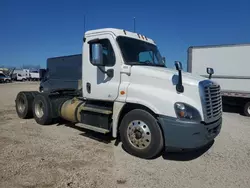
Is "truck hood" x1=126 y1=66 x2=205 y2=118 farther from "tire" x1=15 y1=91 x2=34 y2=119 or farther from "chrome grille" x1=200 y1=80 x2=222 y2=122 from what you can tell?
"tire" x1=15 y1=91 x2=34 y2=119

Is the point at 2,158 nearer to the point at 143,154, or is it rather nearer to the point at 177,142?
the point at 143,154

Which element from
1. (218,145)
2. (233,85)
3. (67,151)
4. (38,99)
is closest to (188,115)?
(218,145)

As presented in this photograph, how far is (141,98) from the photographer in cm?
482

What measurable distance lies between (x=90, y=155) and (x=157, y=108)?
1.82 m

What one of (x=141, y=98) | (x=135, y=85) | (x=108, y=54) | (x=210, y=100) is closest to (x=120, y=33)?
(x=108, y=54)

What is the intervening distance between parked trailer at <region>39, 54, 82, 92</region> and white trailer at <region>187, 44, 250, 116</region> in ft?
22.6

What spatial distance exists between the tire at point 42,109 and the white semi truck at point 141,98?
1305 millimetres

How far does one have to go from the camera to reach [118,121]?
17.4 ft

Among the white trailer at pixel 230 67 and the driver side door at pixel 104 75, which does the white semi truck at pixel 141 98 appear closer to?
the driver side door at pixel 104 75

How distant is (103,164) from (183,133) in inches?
65.9

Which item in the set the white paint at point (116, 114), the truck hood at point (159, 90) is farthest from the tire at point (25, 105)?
the truck hood at point (159, 90)

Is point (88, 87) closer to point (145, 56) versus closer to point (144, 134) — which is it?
point (145, 56)

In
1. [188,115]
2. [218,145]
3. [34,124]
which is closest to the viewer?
[188,115]

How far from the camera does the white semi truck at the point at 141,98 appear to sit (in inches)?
171
